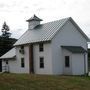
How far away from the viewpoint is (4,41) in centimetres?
7331

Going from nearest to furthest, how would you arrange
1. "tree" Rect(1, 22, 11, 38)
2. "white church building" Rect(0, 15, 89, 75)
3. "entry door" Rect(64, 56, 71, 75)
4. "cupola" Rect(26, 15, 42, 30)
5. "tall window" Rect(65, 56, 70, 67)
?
1. "white church building" Rect(0, 15, 89, 75)
2. "entry door" Rect(64, 56, 71, 75)
3. "tall window" Rect(65, 56, 70, 67)
4. "cupola" Rect(26, 15, 42, 30)
5. "tree" Rect(1, 22, 11, 38)

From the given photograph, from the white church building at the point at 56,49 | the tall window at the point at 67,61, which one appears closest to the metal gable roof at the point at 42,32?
the white church building at the point at 56,49

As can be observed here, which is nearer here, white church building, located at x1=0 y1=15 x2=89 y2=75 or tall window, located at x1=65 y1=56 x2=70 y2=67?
white church building, located at x1=0 y1=15 x2=89 y2=75

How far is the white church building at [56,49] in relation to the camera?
130ft

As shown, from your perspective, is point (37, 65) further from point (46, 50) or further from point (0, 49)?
point (0, 49)

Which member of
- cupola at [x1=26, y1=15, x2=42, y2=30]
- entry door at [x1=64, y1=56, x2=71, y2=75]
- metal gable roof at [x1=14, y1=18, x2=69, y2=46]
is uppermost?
cupola at [x1=26, y1=15, x2=42, y2=30]

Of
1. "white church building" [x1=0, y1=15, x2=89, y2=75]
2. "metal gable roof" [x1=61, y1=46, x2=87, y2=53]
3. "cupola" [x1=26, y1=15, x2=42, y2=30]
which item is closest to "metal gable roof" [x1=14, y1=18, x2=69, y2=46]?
"white church building" [x1=0, y1=15, x2=89, y2=75]

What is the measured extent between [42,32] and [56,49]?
4210 mm

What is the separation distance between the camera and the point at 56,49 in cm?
3981

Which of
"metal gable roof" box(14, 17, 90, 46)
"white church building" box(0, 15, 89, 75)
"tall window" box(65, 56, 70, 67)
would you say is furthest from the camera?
"metal gable roof" box(14, 17, 90, 46)

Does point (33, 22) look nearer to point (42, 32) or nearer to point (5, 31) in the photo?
point (42, 32)

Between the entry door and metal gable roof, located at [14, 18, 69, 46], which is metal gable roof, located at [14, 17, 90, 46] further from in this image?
the entry door

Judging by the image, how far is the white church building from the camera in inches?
1558

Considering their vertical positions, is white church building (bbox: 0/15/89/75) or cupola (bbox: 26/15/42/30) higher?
cupola (bbox: 26/15/42/30)
